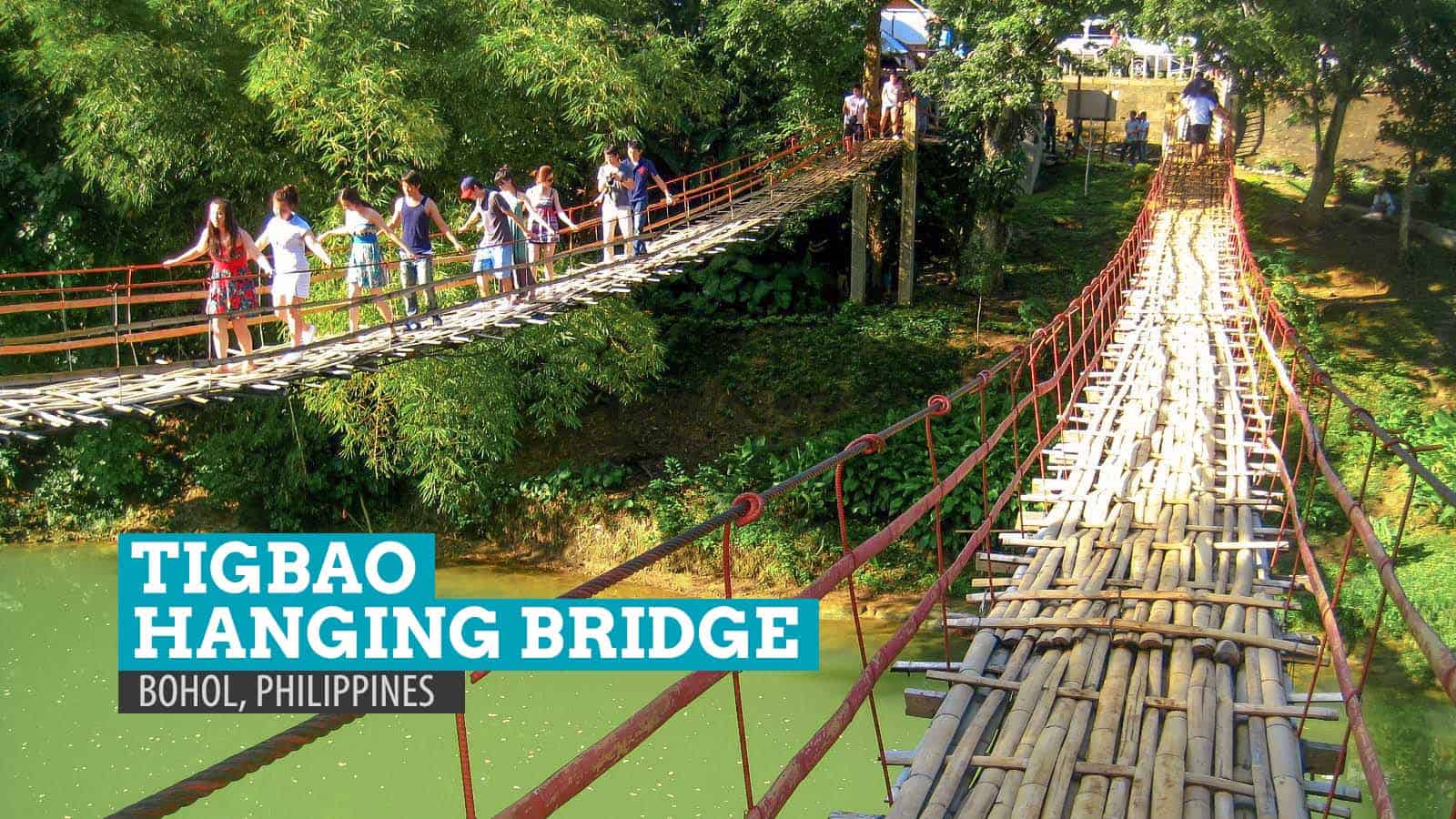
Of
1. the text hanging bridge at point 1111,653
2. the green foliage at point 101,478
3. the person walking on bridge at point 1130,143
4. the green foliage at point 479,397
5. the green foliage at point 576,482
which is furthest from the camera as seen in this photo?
the person walking on bridge at point 1130,143

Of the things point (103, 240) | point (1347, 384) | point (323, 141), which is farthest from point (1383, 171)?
point (103, 240)

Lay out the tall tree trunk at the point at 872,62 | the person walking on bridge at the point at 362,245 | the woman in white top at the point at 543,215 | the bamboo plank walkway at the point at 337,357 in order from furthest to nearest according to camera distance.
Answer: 1. the tall tree trunk at the point at 872,62
2. the woman in white top at the point at 543,215
3. the person walking on bridge at the point at 362,245
4. the bamboo plank walkway at the point at 337,357

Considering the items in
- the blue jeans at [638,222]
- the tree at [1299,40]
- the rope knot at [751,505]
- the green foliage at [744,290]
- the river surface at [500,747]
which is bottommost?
the river surface at [500,747]

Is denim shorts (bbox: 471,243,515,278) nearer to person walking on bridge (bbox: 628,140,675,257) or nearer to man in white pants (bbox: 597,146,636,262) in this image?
man in white pants (bbox: 597,146,636,262)

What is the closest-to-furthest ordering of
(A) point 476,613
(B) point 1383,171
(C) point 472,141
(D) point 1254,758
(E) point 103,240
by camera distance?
(D) point 1254,758 → (A) point 476,613 → (C) point 472,141 → (E) point 103,240 → (B) point 1383,171

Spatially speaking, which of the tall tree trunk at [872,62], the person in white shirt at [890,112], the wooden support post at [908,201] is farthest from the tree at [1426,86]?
the tall tree trunk at [872,62]

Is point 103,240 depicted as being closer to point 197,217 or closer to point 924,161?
point 197,217

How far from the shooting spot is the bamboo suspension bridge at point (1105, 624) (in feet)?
6.69

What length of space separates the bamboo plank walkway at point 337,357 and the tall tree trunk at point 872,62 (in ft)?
10.0

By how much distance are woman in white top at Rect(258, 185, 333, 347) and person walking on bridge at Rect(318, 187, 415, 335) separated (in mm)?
205

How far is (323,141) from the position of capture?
8.48m

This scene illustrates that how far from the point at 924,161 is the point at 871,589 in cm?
507

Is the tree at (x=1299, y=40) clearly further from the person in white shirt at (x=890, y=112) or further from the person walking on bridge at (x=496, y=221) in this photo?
the person walking on bridge at (x=496, y=221)

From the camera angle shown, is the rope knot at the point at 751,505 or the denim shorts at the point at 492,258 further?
the denim shorts at the point at 492,258
